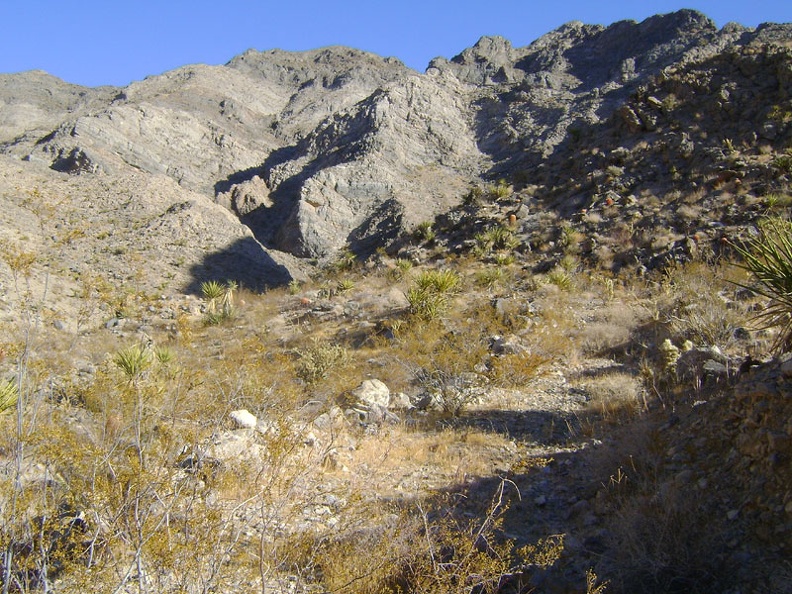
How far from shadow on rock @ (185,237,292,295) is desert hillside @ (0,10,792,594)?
136 mm

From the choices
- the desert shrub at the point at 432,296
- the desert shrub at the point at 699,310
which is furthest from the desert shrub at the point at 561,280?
the desert shrub at the point at 432,296

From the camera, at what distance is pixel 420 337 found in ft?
30.8

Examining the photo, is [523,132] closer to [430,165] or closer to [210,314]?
[430,165]

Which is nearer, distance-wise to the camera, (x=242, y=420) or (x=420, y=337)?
(x=242, y=420)

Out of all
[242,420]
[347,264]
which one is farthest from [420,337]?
[347,264]

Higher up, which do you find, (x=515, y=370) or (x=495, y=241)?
(x=495, y=241)

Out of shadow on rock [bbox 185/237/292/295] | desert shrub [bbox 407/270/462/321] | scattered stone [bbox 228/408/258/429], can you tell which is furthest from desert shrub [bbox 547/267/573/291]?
shadow on rock [bbox 185/237/292/295]

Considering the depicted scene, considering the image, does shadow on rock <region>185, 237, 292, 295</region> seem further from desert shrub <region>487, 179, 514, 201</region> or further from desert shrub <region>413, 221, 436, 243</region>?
desert shrub <region>487, 179, 514, 201</region>

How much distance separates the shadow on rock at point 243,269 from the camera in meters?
18.7

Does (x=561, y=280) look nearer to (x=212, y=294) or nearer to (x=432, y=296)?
(x=432, y=296)

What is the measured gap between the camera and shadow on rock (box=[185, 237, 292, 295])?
18672 mm

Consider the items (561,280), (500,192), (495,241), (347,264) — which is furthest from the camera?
(500,192)

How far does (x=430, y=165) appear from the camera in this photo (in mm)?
27391

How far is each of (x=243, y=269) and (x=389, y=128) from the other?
40.7ft
